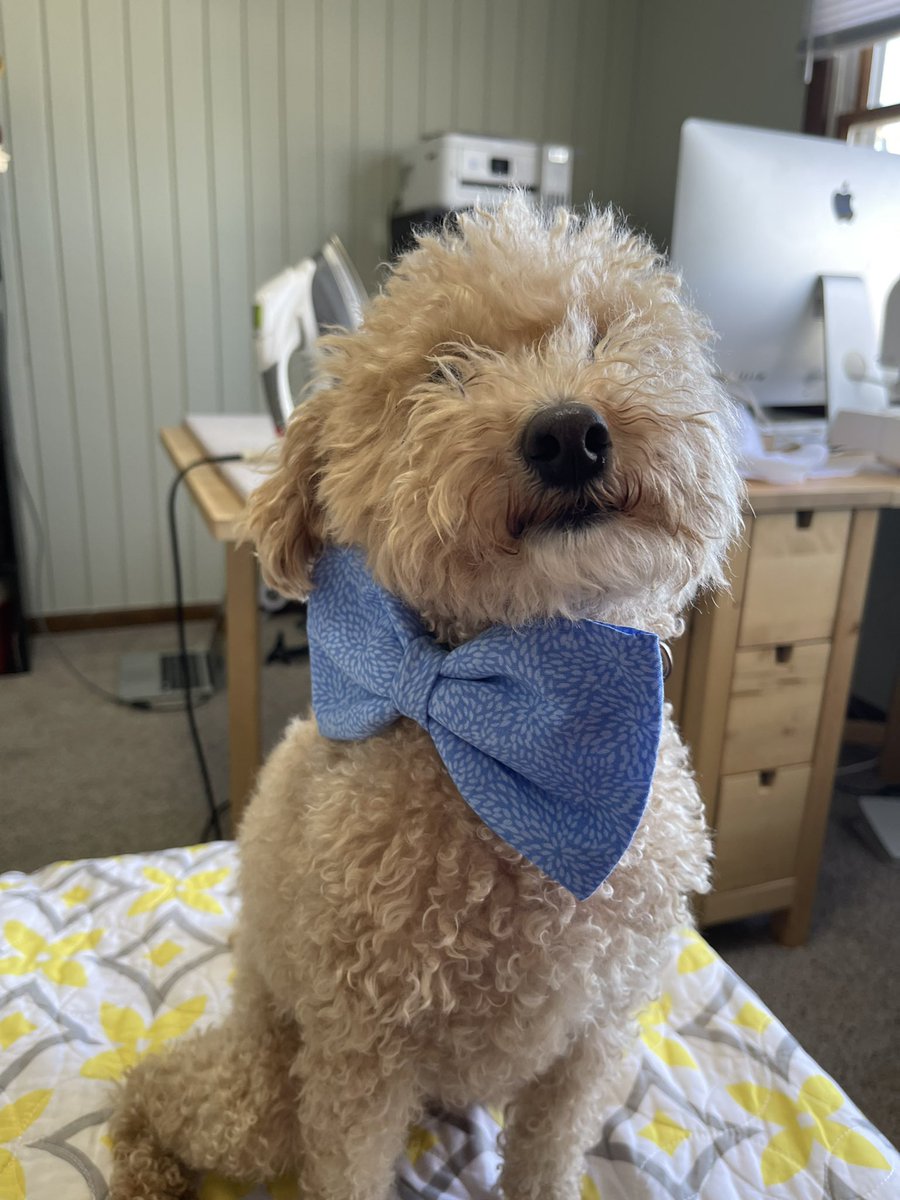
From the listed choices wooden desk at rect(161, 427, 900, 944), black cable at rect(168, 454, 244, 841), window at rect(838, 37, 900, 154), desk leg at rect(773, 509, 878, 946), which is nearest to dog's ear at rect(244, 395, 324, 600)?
wooden desk at rect(161, 427, 900, 944)

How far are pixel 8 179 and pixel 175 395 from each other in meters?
0.75

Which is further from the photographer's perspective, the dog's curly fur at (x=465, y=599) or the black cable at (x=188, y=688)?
the black cable at (x=188, y=688)

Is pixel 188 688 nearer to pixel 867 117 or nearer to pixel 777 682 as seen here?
pixel 777 682

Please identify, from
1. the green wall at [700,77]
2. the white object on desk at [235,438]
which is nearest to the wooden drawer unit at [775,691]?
the white object on desk at [235,438]

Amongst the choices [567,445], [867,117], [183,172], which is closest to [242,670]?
[567,445]

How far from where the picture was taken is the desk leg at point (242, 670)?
1301 millimetres

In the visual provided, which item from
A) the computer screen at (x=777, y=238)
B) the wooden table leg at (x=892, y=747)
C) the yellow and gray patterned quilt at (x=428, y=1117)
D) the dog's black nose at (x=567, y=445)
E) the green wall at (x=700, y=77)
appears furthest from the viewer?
the green wall at (x=700, y=77)

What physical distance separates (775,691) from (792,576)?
19 centimetres

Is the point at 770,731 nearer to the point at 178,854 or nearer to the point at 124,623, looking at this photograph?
the point at 178,854

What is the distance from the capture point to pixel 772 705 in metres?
1.42

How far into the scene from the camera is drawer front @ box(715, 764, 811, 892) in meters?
1.45

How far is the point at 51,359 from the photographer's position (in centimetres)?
279

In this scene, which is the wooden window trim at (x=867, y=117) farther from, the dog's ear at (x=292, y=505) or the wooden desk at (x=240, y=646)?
the dog's ear at (x=292, y=505)

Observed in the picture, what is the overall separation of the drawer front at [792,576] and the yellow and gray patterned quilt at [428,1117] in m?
0.47
